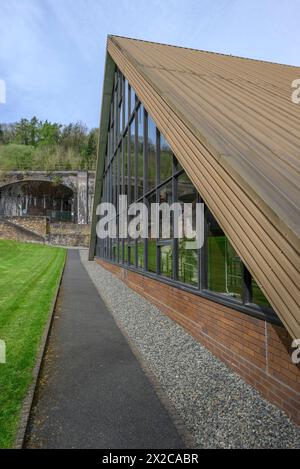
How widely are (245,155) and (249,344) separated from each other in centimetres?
233

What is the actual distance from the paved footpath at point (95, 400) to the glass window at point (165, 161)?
3.85 metres

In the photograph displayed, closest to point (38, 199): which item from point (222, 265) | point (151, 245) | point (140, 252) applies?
point (140, 252)

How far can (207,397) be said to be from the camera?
4.08 m

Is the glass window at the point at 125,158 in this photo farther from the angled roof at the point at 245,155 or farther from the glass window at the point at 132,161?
the angled roof at the point at 245,155

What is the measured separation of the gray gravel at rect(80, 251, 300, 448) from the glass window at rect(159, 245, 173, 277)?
1.44 meters

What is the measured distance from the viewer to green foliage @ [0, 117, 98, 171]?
57.1m

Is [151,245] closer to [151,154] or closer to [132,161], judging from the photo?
[151,154]

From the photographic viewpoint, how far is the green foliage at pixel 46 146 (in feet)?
187

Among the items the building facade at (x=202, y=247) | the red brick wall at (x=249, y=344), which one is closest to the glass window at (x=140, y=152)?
the building facade at (x=202, y=247)

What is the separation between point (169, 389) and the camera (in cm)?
432

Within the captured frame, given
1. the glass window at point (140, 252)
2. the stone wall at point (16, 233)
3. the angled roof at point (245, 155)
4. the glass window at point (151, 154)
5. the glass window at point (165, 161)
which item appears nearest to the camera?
the angled roof at point (245, 155)

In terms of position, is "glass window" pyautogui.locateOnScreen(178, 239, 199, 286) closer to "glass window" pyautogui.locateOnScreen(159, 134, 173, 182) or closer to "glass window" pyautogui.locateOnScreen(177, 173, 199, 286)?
"glass window" pyautogui.locateOnScreen(177, 173, 199, 286)
